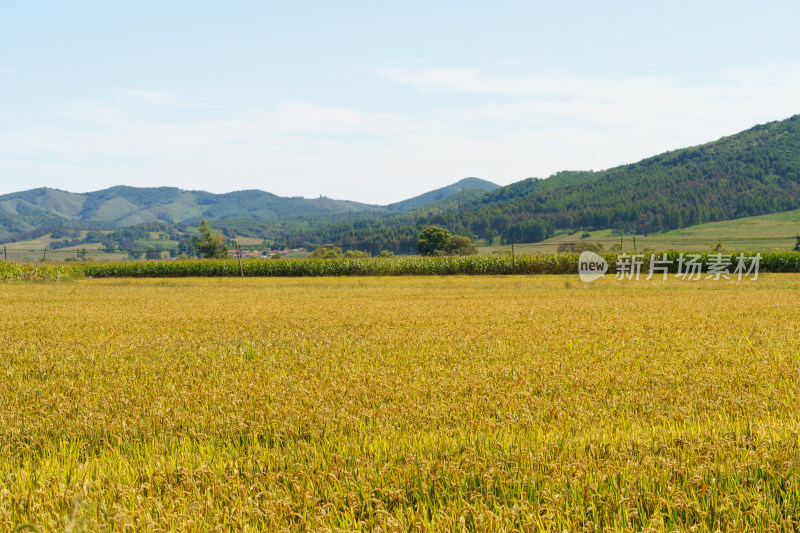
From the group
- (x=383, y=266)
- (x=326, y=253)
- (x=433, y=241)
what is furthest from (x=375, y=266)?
(x=433, y=241)

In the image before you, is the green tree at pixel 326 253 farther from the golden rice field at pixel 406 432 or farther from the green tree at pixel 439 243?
the golden rice field at pixel 406 432

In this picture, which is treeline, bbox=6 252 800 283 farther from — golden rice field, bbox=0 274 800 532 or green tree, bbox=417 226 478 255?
green tree, bbox=417 226 478 255

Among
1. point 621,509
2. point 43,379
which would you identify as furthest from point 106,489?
point 43,379

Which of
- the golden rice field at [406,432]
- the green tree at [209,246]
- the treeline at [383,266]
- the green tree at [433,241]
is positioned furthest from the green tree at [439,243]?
the golden rice field at [406,432]

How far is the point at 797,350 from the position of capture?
9.50 meters

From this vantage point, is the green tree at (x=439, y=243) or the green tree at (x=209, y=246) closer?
the green tree at (x=209, y=246)

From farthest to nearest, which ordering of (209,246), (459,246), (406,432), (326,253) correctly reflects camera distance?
1. (459,246)
2. (326,253)
3. (209,246)
4. (406,432)

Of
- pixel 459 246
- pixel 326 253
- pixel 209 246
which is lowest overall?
pixel 326 253

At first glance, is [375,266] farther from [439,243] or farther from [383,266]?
[439,243]

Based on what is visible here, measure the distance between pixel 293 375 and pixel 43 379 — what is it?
362cm

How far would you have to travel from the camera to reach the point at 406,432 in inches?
203

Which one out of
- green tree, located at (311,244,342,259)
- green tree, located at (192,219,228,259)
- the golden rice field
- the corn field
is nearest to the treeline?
the corn field

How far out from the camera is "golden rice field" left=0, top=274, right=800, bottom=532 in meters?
3.52

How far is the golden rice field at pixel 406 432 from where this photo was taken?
11.6 ft
